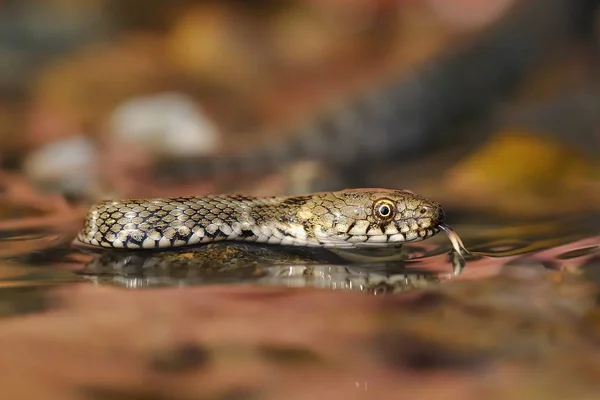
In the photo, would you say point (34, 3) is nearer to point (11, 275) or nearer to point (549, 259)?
point (11, 275)

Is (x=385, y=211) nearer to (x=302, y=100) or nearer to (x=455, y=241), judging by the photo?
(x=455, y=241)

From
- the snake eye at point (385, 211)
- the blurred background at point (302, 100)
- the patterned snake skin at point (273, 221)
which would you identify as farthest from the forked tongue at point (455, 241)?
the blurred background at point (302, 100)

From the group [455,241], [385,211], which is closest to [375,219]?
[385,211]

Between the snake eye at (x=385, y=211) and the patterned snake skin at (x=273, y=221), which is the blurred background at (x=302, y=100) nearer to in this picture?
the patterned snake skin at (x=273, y=221)

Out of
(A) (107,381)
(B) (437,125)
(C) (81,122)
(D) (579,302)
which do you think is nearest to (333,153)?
(B) (437,125)

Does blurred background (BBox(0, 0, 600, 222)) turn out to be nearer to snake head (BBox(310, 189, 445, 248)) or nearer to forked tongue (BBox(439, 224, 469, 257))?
forked tongue (BBox(439, 224, 469, 257))
